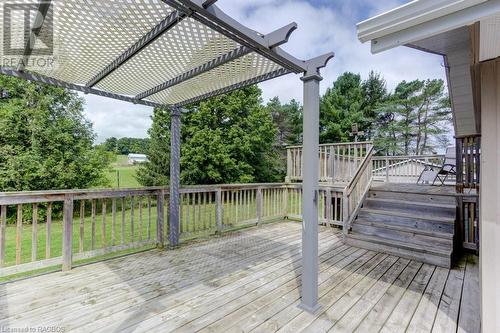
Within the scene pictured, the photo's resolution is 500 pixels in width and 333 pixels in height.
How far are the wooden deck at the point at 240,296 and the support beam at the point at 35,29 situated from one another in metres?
2.27

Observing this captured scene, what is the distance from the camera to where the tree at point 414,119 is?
60.0 feet

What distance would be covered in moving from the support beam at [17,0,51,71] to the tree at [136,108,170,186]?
38.4ft

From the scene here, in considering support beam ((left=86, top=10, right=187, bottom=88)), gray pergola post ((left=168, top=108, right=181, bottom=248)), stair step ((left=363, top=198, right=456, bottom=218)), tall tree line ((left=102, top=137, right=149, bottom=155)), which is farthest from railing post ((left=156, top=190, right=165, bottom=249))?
tall tree line ((left=102, top=137, right=149, bottom=155))

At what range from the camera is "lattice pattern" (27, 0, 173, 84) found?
1.73 meters

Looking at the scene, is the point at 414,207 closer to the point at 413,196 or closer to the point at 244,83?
the point at 413,196

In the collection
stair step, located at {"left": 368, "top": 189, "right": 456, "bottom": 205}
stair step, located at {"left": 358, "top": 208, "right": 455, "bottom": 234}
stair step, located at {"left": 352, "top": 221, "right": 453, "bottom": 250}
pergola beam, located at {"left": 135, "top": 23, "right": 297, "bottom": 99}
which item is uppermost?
pergola beam, located at {"left": 135, "top": 23, "right": 297, "bottom": 99}

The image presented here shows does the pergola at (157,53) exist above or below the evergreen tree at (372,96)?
below

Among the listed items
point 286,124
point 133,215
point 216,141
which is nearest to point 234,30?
point 133,215

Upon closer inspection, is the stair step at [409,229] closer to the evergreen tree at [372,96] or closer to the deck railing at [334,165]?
the deck railing at [334,165]

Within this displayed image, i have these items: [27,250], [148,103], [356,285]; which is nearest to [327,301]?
[356,285]

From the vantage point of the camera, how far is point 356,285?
2.80 metres

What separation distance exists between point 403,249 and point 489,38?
3.23 m

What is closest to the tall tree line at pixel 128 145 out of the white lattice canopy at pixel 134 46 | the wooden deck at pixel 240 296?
the white lattice canopy at pixel 134 46

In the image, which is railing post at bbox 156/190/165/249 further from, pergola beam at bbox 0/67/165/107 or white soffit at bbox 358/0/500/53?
white soffit at bbox 358/0/500/53
